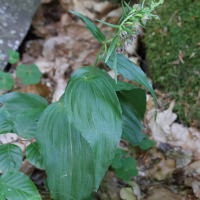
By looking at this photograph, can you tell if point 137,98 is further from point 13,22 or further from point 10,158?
point 13,22

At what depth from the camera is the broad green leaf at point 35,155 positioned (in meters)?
1.03

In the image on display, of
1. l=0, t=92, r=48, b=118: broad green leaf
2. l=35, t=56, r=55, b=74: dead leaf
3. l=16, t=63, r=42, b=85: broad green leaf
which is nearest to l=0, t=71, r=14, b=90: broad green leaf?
l=16, t=63, r=42, b=85: broad green leaf

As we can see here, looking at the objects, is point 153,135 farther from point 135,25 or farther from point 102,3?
point 102,3

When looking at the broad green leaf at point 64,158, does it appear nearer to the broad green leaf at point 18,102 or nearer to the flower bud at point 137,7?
the broad green leaf at point 18,102

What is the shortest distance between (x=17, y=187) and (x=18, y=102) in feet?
2.04

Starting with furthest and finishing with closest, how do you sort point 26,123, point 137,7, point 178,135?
1. point 178,135
2. point 26,123
3. point 137,7

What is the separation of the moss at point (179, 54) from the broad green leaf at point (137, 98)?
0.70m

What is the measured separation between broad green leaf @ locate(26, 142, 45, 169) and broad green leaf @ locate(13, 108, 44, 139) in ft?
0.22

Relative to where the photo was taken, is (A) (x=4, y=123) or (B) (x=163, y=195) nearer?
(A) (x=4, y=123)

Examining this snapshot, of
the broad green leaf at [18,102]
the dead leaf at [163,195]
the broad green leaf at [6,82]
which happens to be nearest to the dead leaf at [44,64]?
the broad green leaf at [6,82]

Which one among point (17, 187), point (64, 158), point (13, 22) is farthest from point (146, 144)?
point (13, 22)

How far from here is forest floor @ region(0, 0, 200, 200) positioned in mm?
1419

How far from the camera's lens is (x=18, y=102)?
1311mm

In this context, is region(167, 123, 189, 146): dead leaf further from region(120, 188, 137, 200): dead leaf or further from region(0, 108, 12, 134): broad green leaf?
region(0, 108, 12, 134): broad green leaf
